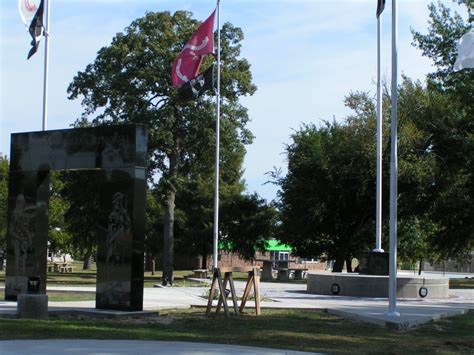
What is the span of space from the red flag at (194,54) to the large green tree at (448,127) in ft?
45.5

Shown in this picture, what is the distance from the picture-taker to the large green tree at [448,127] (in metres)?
34.2

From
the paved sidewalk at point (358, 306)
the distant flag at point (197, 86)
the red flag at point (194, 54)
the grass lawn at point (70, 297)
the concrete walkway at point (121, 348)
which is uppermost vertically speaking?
the red flag at point (194, 54)

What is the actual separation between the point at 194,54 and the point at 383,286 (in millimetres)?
9979

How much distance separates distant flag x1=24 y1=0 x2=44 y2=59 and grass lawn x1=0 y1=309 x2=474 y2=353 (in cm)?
1136

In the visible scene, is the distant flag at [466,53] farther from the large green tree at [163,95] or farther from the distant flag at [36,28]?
the large green tree at [163,95]

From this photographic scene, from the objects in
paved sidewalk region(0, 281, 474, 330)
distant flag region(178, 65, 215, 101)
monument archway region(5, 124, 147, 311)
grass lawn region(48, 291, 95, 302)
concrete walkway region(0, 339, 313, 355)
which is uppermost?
distant flag region(178, 65, 215, 101)

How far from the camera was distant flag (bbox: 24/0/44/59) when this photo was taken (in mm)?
23250

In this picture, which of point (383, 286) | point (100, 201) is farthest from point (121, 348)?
point (383, 286)

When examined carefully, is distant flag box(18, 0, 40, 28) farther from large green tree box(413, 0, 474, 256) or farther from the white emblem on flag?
large green tree box(413, 0, 474, 256)

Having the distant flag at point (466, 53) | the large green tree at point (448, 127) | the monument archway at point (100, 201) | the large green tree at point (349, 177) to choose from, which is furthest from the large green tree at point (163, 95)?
the distant flag at point (466, 53)

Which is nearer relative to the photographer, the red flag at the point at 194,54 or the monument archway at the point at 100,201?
the monument archway at the point at 100,201

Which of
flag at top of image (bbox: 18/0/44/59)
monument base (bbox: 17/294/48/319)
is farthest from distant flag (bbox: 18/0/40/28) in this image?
monument base (bbox: 17/294/48/319)

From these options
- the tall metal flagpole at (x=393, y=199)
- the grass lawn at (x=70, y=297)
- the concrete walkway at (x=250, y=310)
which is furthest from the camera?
the grass lawn at (x=70, y=297)

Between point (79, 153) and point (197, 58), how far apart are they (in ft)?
26.4
